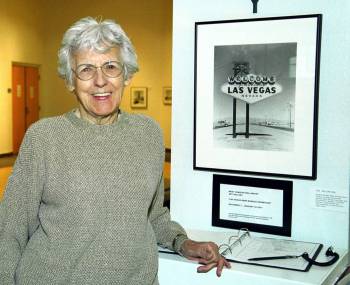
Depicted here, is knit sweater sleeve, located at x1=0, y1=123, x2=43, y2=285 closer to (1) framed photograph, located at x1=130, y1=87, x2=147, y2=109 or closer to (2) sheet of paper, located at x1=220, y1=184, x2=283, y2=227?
(2) sheet of paper, located at x1=220, y1=184, x2=283, y2=227

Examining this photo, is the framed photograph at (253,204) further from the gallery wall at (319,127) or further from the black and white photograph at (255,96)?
the black and white photograph at (255,96)

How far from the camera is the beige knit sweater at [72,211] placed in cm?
161

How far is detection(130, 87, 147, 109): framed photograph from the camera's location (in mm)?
14734

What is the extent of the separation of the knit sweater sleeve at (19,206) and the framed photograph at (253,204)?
1.06 m

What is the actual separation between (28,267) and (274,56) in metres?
1.39

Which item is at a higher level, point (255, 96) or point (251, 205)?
point (255, 96)

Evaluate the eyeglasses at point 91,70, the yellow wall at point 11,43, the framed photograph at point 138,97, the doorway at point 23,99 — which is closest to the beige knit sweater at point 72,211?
the eyeglasses at point 91,70

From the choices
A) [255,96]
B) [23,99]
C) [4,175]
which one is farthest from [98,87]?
[23,99]

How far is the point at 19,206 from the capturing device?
163 centimetres

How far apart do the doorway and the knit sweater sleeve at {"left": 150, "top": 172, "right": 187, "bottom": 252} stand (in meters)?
13.0

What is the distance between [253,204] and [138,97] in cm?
1269

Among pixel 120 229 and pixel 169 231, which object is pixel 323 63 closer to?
pixel 169 231

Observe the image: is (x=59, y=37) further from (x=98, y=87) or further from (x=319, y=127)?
(x=98, y=87)

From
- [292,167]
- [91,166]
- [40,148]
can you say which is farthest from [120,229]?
[292,167]
